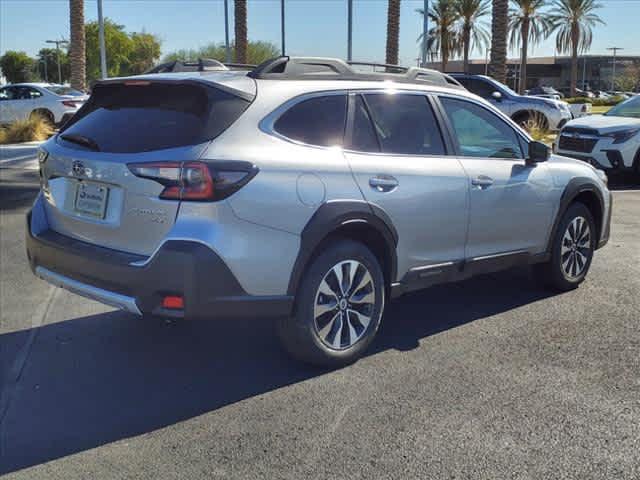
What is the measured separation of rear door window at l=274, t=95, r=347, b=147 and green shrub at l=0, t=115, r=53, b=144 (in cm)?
1747

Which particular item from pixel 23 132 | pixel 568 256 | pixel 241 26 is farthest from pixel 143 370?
pixel 241 26

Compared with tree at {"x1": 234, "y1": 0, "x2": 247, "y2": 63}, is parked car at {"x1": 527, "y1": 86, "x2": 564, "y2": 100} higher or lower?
lower

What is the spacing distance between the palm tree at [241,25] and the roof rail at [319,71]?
2465 centimetres

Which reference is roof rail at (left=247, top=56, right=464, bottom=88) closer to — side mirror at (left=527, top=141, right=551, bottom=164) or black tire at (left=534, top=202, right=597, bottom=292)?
side mirror at (left=527, top=141, right=551, bottom=164)

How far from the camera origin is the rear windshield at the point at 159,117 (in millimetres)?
4000

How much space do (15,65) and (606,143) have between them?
108m

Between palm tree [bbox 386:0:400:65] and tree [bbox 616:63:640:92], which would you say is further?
tree [bbox 616:63:640:92]

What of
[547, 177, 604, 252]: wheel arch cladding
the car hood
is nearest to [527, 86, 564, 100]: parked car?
the car hood

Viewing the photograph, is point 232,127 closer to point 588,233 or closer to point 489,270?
point 489,270

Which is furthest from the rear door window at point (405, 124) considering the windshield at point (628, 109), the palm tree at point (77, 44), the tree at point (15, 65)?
the tree at point (15, 65)

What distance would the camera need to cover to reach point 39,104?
2258 cm

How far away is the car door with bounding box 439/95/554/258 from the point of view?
5301 millimetres

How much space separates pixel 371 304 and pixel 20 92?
21.5 m

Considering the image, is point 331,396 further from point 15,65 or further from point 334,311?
point 15,65
